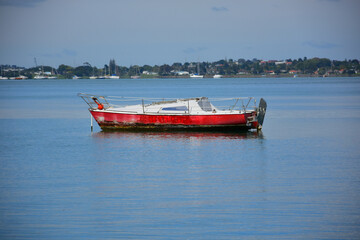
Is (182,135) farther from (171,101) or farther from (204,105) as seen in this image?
(171,101)

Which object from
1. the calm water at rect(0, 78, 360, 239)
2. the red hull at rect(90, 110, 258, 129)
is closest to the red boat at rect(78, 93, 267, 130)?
the red hull at rect(90, 110, 258, 129)

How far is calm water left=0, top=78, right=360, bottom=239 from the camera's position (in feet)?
58.8

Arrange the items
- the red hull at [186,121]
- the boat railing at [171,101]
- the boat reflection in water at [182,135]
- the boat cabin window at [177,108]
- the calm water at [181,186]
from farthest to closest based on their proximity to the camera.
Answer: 1. the boat railing at [171,101]
2. the boat cabin window at [177,108]
3. the red hull at [186,121]
4. the boat reflection in water at [182,135]
5. the calm water at [181,186]

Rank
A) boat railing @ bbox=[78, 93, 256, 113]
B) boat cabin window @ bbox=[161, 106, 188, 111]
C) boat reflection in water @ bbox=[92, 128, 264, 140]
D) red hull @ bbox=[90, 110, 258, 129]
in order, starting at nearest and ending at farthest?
boat reflection in water @ bbox=[92, 128, 264, 140]
red hull @ bbox=[90, 110, 258, 129]
boat cabin window @ bbox=[161, 106, 188, 111]
boat railing @ bbox=[78, 93, 256, 113]

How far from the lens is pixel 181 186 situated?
23.8 meters

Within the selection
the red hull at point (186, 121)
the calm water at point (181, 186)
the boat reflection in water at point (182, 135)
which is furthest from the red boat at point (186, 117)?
the calm water at point (181, 186)

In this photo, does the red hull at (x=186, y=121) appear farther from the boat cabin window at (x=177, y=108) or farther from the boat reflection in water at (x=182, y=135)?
the boat cabin window at (x=177, y=108)

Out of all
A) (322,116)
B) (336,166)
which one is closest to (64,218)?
(336,166)

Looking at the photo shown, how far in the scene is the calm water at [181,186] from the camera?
17.9m

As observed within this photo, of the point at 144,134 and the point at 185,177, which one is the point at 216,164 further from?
the point at 144,134

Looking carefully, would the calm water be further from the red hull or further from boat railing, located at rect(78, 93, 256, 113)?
Answer: boat railing, located at rect(78, 93, 256, 113)

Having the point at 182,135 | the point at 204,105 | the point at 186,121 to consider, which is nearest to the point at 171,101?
the point at 186,121

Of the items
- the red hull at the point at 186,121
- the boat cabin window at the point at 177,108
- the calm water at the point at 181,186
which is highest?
the boat cabin window at the point at 177,108

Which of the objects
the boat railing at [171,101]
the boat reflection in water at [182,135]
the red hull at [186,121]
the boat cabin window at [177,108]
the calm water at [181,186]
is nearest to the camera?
the calm water at [181,186]
